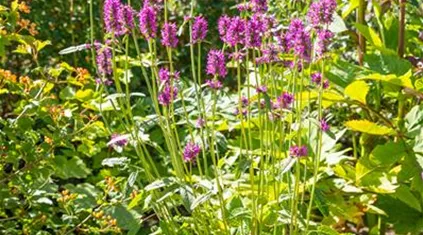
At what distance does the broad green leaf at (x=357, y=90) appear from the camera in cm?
240

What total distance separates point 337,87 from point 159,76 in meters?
0.87

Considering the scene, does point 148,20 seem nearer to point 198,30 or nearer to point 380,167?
point 198,30

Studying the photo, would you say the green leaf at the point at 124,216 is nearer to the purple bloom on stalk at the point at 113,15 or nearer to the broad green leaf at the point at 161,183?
the broad green leaf at the point at 161,183

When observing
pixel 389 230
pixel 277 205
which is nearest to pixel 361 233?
pixel 389 230

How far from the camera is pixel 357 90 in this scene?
7.95 ft

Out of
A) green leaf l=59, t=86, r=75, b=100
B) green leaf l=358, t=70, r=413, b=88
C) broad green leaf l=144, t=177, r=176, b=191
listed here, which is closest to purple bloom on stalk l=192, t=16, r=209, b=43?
broad green leaf l=144, t=177, r=176, b=191

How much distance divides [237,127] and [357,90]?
0.47 m

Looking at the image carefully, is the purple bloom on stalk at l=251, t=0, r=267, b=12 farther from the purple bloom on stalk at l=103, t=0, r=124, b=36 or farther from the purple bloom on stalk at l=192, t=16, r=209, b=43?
the purple bloom on stalk at l=103, t=0, r=124, b=36

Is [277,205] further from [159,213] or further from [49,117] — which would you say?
[49,117]

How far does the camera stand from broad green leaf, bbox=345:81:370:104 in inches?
94.4

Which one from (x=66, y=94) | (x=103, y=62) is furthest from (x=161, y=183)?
(x=66, y=94)

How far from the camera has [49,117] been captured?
2.38 meters

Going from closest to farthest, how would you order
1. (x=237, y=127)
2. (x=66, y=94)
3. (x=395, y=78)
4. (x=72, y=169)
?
(x=395, y=78) → (x=237, y=127) → (x=72, y=169) → (x=66, y=94)

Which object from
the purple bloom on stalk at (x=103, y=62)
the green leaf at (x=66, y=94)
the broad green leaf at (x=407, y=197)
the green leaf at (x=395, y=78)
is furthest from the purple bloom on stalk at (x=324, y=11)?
the green leaf at (x=66, y=94)
